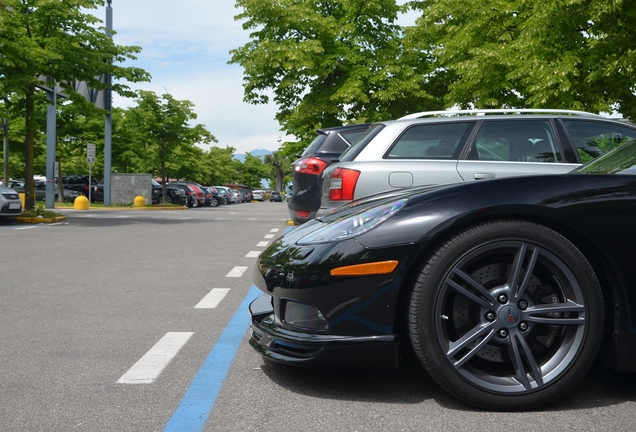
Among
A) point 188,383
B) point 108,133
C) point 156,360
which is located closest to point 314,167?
point 156,360

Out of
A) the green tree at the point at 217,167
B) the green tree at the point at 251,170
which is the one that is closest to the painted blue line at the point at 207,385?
the green tree at the point at 217,167

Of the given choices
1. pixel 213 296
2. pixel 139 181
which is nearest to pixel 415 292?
pixel 213 296

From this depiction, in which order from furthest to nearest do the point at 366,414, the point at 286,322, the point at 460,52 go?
1. the point at 460,52
2. the point at 286,322
3. the point at 366,414

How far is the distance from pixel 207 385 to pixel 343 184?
3322mm

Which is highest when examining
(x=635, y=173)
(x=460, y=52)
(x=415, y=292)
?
(x=460, y=52)

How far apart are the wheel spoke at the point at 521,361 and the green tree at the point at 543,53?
38.6ft

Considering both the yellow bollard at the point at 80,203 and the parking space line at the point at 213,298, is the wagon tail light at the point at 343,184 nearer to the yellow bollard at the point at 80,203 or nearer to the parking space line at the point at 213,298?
the parking space line at the point at 213,298

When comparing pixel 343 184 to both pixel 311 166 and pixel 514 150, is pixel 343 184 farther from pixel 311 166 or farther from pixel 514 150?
pixel 311 166

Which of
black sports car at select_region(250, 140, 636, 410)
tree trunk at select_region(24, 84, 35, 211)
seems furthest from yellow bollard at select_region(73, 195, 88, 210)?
black sports car at select_region(250, 140, 636, 410)

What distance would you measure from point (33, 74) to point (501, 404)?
18.0 m

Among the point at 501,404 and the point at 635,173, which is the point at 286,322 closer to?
the point at 501,404

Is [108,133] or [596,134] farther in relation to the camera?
[108,133]

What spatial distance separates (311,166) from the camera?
925cm

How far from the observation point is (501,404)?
2844 mm
